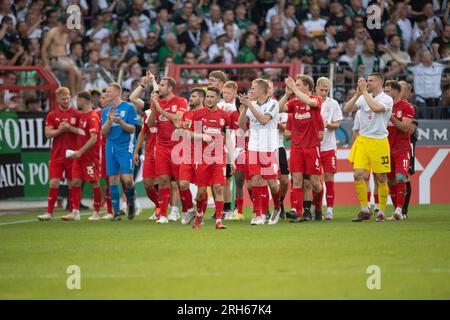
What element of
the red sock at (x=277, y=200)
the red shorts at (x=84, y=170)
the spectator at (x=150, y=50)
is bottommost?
the red sock at (x=277, y=200)

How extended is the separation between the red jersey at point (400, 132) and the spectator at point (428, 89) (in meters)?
5.23

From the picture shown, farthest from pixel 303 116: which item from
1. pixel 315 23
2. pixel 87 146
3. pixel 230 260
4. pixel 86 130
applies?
pixel 315 23

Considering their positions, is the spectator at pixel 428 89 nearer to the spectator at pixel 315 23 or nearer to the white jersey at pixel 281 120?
the spectator at pixel 315 23

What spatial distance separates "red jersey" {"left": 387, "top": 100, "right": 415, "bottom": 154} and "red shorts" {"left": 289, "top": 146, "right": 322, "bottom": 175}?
53.0 inches

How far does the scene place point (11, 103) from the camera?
2050 cm

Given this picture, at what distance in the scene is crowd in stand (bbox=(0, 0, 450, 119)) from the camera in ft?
71.6

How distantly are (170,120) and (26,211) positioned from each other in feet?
17.9

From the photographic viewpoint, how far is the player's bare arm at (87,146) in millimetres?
15891

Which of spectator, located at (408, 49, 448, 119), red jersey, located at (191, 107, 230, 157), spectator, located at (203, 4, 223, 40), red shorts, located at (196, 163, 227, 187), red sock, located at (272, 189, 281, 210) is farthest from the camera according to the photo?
spectator, located at (203, 4, 223, 40)

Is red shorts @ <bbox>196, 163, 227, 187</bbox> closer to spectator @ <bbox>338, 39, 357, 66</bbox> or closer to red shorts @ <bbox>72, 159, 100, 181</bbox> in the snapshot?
red shorts @ <bbox>72, 159, 100, 181</bbox>

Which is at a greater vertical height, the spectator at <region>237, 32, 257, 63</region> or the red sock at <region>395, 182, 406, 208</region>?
the spectator at <region>237, 32, 257, 63</region>

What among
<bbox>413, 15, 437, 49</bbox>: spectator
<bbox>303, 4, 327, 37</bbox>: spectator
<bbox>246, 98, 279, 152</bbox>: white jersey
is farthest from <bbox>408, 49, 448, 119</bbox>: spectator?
<bbox>246, 98, 279, 152</bbox>: white jersey

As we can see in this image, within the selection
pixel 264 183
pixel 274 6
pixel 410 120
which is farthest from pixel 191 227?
pixel 274 6

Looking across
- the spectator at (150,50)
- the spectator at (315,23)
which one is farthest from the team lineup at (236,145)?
the spectator at (315,23)
